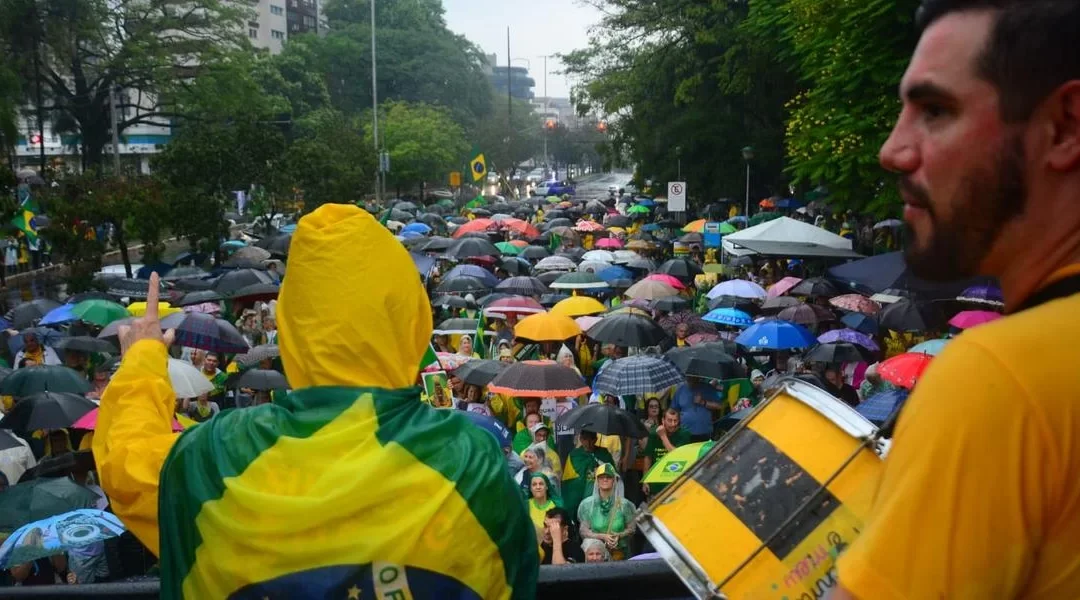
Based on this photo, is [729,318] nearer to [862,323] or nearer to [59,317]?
[862,323]

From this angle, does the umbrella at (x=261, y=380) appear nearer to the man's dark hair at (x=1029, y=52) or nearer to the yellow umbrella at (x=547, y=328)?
the yellow umbrella at (x=547, y=328)

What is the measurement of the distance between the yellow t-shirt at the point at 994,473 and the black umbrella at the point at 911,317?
12.6 meters

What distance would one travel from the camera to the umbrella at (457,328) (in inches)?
534

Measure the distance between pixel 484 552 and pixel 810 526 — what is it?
0.62 meters

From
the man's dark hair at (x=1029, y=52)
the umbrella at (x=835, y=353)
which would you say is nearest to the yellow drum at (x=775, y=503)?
the man's dark hair at (x=1029, y=52)

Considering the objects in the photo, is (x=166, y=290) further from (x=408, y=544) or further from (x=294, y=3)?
(x=294, y=3)

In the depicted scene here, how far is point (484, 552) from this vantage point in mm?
2174

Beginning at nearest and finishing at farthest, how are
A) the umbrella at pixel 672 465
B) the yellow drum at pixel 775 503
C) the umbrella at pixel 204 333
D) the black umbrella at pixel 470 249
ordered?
the yellow drum at pixel 775 503
the umbrella at pixel 672 465
the umbrella at pixel 204 333
the black umbrella at pixel 470 249

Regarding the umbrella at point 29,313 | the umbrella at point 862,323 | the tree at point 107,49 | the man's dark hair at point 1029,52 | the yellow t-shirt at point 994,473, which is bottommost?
the umbrella at point 29,313

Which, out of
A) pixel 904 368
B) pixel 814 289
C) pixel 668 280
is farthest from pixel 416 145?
pixel 904 368

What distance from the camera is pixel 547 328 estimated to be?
1270 cm

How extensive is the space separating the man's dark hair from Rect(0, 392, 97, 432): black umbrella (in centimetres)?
884

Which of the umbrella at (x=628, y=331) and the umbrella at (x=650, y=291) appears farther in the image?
the umbrella at (x=650, y=291)

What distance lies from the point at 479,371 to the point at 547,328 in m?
2.19
